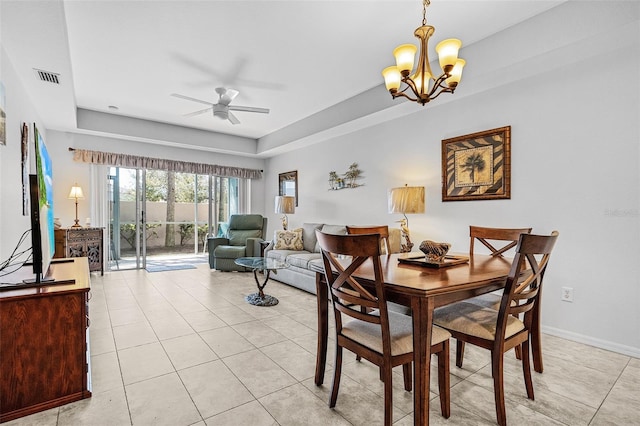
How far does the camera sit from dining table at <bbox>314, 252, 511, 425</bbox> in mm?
1380

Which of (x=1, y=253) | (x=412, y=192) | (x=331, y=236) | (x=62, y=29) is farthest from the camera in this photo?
(x=412, y=192)

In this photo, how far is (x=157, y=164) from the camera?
587 cm

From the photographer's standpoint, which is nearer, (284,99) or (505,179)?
(505,179)

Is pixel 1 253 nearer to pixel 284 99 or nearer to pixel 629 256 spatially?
pixel 284 99

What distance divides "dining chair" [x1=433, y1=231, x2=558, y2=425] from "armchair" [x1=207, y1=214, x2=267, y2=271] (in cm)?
413

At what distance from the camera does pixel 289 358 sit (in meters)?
2.31

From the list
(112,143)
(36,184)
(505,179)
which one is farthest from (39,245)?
(112,143)

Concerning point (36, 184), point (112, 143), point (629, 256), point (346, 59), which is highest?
point (346, 59)

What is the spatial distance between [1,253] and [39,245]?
1060 millimetres

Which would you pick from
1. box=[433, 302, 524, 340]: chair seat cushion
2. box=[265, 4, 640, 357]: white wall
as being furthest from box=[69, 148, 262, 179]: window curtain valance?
box=[433, 302, 524, 340]: chair seat cushion

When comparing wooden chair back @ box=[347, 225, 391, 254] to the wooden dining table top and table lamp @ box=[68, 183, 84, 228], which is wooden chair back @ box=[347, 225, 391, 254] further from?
table lamp @ box=[68, 183, 84, 228]

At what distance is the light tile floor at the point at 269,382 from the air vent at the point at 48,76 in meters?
2.38

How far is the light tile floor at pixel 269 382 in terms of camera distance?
164cm

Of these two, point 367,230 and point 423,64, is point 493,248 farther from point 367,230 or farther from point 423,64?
point 423,64
